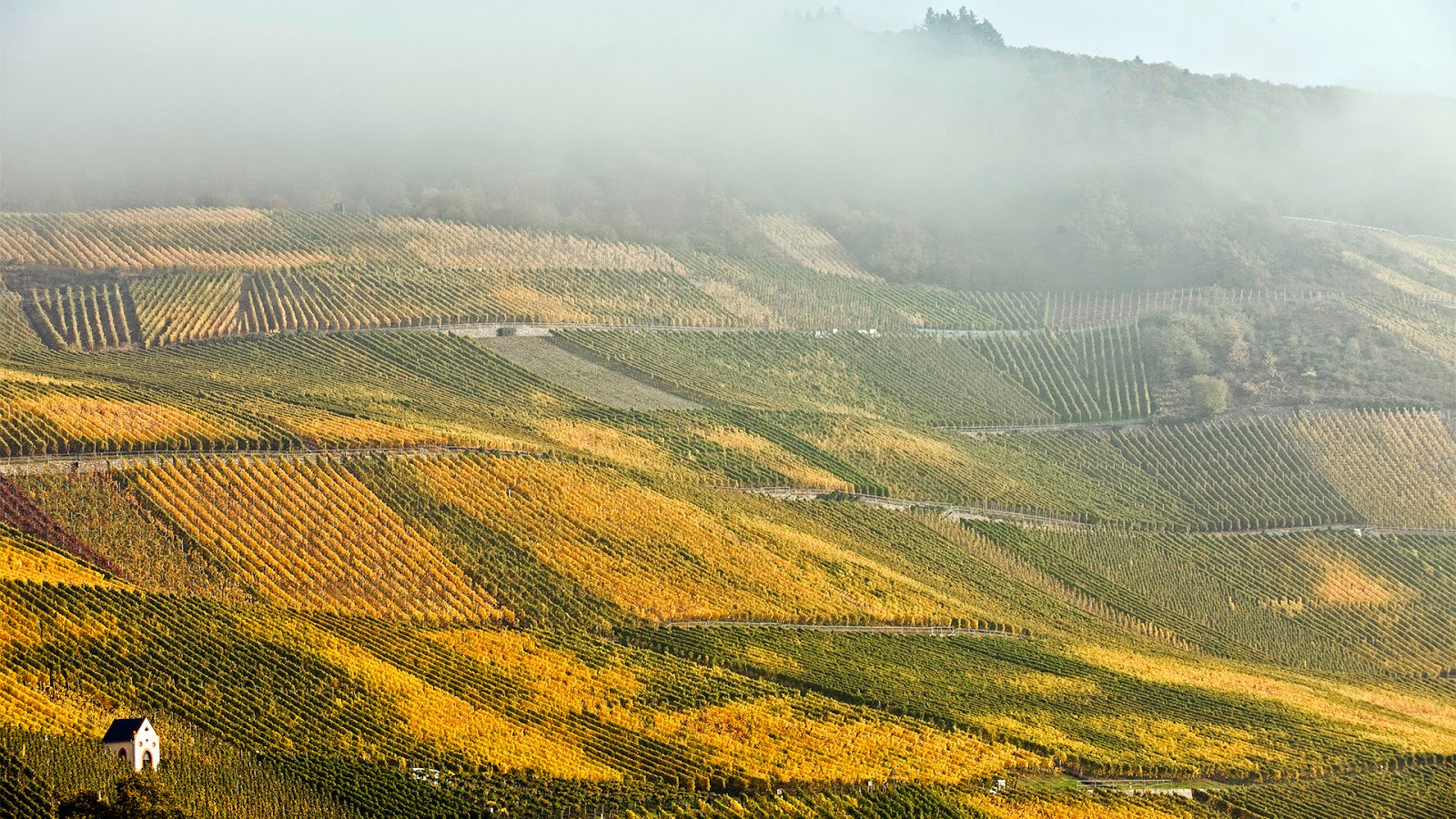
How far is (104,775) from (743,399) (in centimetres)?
4681

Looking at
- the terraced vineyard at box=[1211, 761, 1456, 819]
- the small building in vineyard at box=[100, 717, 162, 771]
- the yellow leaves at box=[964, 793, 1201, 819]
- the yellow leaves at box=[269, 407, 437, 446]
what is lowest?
the terraced vineyard at box=[1211, 761, 1456, 819]

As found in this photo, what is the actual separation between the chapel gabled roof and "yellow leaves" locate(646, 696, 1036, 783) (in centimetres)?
1352

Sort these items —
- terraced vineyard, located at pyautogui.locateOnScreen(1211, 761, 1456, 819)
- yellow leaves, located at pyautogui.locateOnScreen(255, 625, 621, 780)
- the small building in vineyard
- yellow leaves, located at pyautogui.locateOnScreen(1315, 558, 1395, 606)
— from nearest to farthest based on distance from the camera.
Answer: the small building in vineyard → yellow leaves, located at pyautogui.locateOnScreen(255, 625, 621, 780) → terraced vineyard, located at pyautogui.locateOnScreen(1211, 761, 1456, 819) → yellow leaves, located at pyautogui.locateOnScreen(1315, 558, 1395, 606)

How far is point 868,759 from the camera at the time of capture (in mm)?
49625

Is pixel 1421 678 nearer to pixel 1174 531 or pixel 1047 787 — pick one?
pixel 1174 531

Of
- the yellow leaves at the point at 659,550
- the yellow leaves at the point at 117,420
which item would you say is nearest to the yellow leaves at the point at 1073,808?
the yellow leaves at the point at 659,550

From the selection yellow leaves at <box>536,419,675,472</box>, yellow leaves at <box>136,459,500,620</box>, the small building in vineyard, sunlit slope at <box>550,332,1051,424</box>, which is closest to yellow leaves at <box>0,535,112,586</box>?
yellow leaves at <box>136,459,500,620</box>

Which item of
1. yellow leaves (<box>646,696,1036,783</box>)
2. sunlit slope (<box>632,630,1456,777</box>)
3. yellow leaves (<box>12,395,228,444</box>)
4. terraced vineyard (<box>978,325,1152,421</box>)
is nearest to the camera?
yellow leaves (<box>646,696,1036,783</box>)

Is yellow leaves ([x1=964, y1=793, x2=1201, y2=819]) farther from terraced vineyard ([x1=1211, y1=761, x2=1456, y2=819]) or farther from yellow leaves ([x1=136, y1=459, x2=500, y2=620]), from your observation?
yellow leaves ([x1=136, y1=459, x2=500, y2=620])

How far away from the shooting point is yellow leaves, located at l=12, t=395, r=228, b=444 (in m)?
59.5

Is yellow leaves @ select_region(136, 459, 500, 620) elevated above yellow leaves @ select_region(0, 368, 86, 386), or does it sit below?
below

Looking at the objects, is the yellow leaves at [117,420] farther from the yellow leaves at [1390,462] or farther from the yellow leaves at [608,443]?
the yellow leaves at [1390,462]

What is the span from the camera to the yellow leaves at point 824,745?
48.5 metres

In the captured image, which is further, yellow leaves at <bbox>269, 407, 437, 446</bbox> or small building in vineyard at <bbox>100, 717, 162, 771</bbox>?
yellow leaves at <bbox>269, 407, 437, 446</bbox>
